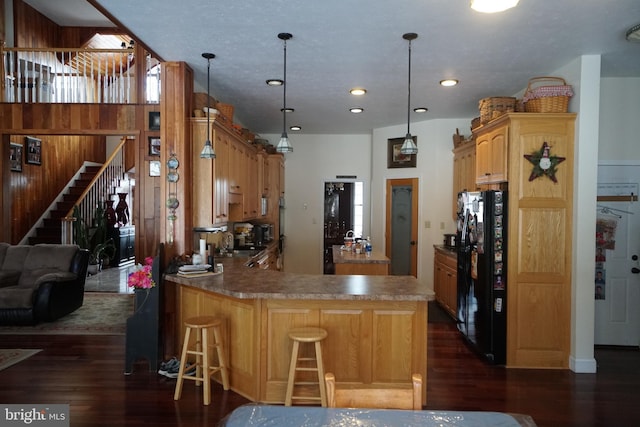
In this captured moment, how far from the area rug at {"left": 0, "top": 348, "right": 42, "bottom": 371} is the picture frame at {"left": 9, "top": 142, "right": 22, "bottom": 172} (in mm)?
4655

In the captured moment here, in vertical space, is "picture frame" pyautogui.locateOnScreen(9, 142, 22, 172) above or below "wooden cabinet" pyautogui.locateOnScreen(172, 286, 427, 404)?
above

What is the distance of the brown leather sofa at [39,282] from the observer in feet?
16.6

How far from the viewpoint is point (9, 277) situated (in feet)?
17.7

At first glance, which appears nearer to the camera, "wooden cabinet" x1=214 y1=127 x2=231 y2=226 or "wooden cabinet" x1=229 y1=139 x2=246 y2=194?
"wooden cabinet" x1=214 y1=127 x2=231 y2=226

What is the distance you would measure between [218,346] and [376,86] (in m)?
3.24

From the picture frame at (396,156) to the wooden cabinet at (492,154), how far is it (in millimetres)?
2228

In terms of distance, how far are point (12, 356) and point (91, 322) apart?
115cm

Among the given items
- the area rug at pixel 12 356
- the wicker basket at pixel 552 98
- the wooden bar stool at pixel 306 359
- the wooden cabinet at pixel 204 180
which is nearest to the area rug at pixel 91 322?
the area rug at pixel 12 356

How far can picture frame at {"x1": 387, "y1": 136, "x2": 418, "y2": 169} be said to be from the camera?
279 inches

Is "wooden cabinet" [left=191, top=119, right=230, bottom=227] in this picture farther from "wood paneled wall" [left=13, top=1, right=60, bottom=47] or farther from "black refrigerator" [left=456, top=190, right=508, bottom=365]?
"wood paneled wall" [left=13, top=1, right=60, bottom=47]

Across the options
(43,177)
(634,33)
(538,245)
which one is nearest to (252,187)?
(538,245)

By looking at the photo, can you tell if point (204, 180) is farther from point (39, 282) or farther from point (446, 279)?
point (446, 279)

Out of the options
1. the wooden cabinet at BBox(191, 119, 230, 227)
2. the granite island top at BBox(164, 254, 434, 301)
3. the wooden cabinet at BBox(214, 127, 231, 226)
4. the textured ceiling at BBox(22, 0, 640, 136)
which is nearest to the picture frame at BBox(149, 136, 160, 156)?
the textured ceiling at BBox(22, 0, 640, 136)

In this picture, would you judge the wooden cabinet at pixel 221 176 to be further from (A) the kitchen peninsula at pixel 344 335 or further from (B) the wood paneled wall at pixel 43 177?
(B) the wood paneled wall at pixel 43 177
